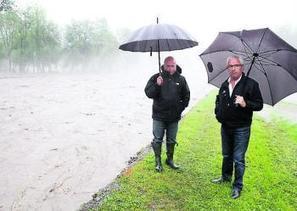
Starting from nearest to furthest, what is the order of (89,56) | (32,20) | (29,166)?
1. (29,166)
2. (32,20)
3. (89,56)

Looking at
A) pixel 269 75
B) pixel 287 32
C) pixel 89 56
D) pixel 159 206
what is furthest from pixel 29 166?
pixel 287 32

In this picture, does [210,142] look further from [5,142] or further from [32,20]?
[32,20]

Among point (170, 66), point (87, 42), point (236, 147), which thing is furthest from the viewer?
point (87, 42)

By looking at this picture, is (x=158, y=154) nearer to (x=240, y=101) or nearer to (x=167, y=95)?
(x=167, y=95)

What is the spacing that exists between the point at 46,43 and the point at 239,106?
7535 centimetres

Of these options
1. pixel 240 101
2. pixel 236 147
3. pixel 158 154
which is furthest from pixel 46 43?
pixel 240 101

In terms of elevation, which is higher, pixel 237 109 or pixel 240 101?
pixel 240 101

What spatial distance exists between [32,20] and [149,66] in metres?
42.6

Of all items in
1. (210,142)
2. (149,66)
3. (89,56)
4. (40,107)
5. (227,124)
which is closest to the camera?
(227,124)

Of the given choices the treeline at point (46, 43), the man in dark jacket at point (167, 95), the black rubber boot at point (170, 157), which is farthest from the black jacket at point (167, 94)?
the treeline at point (46, 43)

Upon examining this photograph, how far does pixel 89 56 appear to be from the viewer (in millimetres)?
90438

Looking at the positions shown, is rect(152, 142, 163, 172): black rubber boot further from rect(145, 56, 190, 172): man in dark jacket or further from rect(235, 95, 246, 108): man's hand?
rect(235, 95, 246, 108): man's hand

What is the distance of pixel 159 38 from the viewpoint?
7734 millimetres

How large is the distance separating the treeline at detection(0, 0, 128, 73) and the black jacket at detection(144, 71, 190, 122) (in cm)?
6452
